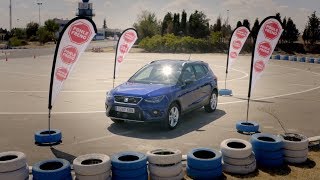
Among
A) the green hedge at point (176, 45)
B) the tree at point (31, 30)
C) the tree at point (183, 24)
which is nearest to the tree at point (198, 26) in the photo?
the tree at point (183, 24)

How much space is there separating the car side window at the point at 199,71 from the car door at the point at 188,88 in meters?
0.24

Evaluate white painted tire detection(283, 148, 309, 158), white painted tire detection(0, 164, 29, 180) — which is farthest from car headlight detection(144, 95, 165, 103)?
white painted tire detection(0, 164, 29, 180)

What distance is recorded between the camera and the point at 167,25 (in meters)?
82.5

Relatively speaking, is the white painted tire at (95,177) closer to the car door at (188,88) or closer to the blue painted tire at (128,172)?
the blue painted tire at (128,172)

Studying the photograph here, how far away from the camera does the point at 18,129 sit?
9.75 m

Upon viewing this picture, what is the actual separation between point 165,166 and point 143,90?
3.65m

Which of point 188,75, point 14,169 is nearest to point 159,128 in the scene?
point 188,75

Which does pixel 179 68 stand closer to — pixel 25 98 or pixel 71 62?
pixel 71 62

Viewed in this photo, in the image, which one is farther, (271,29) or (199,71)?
(199,71)

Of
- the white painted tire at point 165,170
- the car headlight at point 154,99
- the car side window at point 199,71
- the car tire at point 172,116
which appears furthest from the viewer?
the car side window at point 199,71

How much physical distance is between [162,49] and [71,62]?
5163 centimetres

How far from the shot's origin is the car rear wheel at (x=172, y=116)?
9547mm

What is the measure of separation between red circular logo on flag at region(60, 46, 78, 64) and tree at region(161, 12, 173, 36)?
73.9 metres

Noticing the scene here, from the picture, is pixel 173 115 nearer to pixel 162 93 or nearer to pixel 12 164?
pixel 162 93
